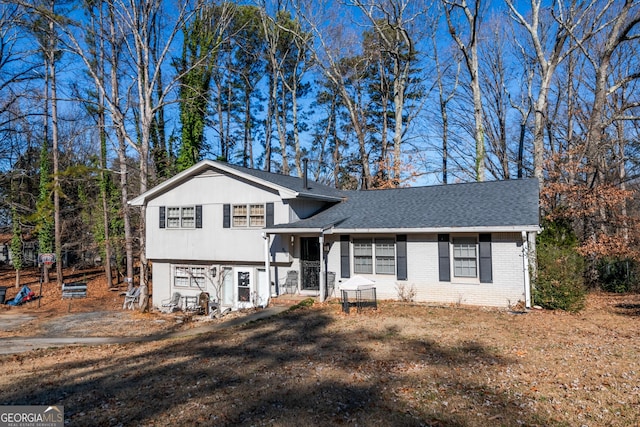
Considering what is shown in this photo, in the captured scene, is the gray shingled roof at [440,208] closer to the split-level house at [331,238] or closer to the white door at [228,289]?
the split-level house at [331,238]

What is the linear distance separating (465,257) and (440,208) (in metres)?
2.30

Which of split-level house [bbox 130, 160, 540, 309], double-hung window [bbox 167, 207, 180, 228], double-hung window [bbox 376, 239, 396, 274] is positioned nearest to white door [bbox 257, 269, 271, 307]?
split-level house [bbox 130, 160, 540, 309]

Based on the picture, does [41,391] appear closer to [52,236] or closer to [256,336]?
[256,336]

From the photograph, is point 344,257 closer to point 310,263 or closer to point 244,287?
point 310,263

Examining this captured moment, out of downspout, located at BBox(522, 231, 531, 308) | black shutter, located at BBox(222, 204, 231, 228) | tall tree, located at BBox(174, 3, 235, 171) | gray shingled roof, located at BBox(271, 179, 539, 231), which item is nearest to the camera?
downspout, located at BBox(522, 231, 531, 308)

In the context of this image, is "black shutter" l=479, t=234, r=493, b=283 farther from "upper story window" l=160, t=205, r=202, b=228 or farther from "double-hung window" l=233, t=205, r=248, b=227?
"upper story window" l=160, t=205, r=202, b=228

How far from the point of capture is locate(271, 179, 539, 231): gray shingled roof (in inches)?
526

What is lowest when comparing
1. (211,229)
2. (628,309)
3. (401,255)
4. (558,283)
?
(628,309)

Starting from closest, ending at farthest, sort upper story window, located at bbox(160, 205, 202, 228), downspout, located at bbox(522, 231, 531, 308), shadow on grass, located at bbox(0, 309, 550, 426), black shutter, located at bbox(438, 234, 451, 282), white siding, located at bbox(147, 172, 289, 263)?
shadow on grass, located at bbox(0, 309, 550, 426) < downspout, located at bbox(522, 231, 531, 308) < black shutter, located at bbox(438, 234, 451, 282) < white siding, located at bbox(147, 172, 289, 263) < upper story window, located at bbox(160, 205, 202, 228)

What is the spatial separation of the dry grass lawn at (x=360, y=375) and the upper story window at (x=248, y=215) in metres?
6.10

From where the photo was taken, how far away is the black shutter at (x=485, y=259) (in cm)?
1326

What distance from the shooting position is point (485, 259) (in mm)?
13305

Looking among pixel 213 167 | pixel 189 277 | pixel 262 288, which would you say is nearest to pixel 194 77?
pixel 213 167

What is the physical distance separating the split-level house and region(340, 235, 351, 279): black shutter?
0.04m
